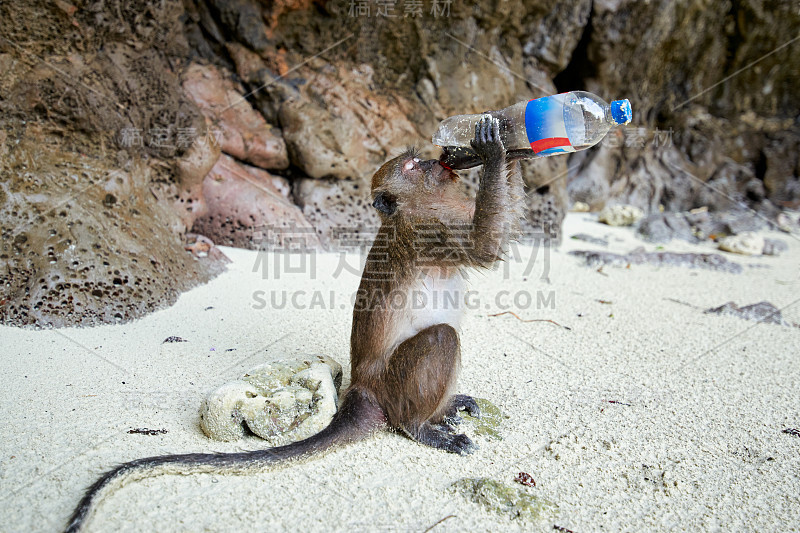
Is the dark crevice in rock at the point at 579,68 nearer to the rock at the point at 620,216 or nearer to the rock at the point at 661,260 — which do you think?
the rock at the point at 620,216

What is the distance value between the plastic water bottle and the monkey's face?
0.09 m

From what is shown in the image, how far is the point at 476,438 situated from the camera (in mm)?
2801

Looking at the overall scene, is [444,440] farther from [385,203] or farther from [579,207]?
[579,207]

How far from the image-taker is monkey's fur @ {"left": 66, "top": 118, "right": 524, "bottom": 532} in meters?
2.60

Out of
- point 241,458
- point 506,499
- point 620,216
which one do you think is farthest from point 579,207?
point 241,458

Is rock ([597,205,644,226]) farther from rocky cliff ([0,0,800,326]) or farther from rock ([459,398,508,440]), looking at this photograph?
rock ([459,398,508,440])

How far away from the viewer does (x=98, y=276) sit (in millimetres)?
4105

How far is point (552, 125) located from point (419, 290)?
1.05 meters

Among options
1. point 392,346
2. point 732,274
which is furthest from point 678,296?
point 392,346

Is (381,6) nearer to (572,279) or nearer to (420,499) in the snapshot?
(572,279)

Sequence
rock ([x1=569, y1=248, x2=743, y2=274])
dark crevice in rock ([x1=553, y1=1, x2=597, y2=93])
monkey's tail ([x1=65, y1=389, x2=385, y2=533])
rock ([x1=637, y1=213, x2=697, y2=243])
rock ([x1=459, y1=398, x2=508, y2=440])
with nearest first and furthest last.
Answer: monkey's tail ([x1=65, y1=389, x2=385, y2=533]) → rock ([x1=459, y1=398, x2=508, y2=440]) → rock ([x1=569, y1=248, x2=743, y2=274]) → dark crevice in rock ([x1=553, y1=1, x2=597, y2=93]) → rock ([x1=637, y1=213, x2=697, y2=243])

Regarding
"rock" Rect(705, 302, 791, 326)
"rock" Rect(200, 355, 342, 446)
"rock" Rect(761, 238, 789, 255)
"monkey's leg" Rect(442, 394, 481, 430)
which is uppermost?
"rock" Rect(761, 238, 789, 255)

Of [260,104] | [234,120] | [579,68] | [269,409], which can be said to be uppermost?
[579,68]

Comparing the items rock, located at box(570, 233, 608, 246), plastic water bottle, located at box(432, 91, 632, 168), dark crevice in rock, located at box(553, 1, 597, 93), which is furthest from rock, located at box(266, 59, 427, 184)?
plastic water bottle, located at box(432, 91, 632, 168)
